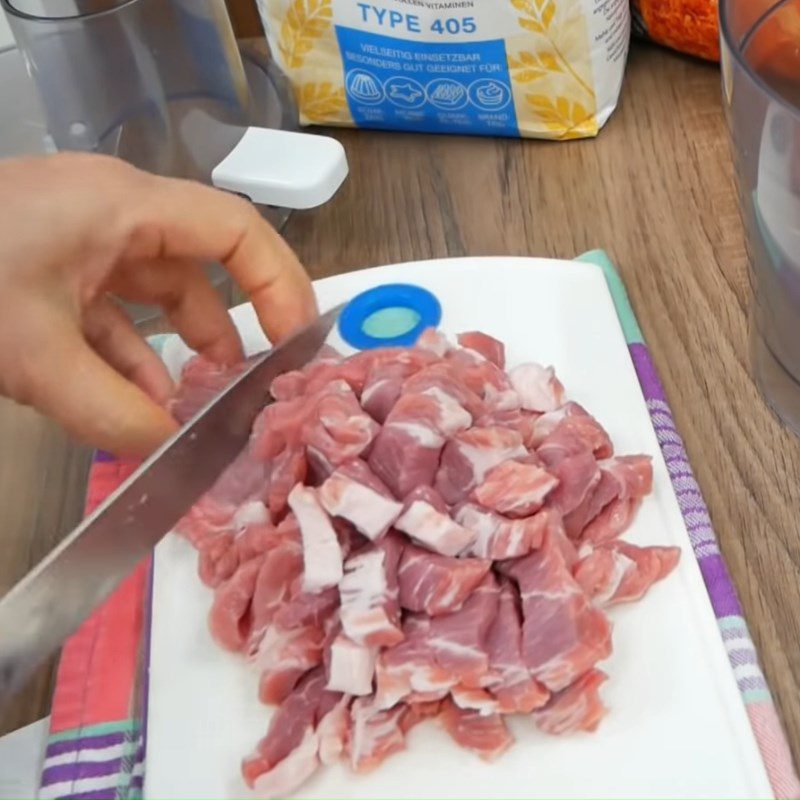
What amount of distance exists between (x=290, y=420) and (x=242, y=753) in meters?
0.26

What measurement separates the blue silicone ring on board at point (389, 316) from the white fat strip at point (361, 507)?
10.1 inches

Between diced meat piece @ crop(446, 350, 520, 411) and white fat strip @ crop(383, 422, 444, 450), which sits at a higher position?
white fat strip @ crop(383, 422, 444, 450)

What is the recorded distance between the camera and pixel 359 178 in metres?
1.27

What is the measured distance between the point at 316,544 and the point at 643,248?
545mm

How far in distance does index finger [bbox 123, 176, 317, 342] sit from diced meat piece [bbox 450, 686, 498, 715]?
0.35m

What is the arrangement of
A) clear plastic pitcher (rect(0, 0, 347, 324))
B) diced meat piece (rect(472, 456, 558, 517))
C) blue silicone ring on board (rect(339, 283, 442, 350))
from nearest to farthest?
diced meat piece (rect(472, 456, 558, 517))
blue silicone ring on board (rect(339, 283, 442, 350))
clear plastic pitcher (rect(0, 0, 347, 324))

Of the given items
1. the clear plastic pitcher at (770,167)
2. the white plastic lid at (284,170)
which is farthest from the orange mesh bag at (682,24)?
the white plastic lid at (284,170)

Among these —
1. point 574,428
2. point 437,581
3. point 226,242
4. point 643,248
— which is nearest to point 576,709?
point 437,581

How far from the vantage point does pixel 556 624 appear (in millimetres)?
713

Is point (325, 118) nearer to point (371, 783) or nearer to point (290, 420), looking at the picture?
point (290, 420)

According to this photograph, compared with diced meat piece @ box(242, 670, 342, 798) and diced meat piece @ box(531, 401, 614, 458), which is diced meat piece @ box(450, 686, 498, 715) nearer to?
diced meat piece @ box(242, 670, 342, 798)

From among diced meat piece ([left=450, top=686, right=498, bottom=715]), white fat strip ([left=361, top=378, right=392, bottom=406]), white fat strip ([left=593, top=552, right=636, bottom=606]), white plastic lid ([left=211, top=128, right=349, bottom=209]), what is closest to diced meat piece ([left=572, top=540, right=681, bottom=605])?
white fat strip ([left=593, top=552, right=636, bottom=606])

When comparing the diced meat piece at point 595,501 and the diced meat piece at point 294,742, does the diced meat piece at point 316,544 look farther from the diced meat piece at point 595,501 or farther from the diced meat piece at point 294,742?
the diced meat piece at point 595,501

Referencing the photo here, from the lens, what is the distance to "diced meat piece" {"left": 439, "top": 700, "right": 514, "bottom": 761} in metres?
0.71
